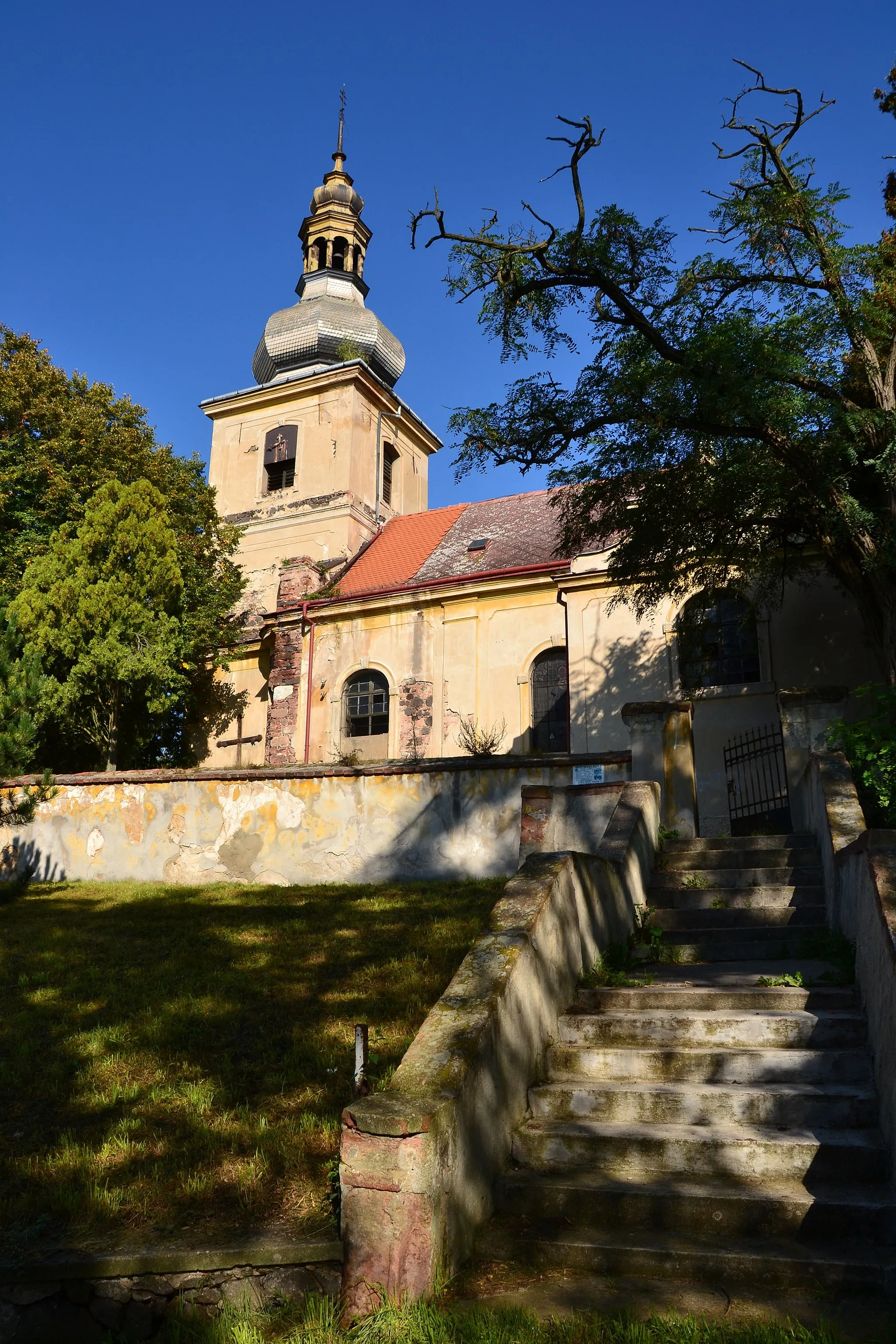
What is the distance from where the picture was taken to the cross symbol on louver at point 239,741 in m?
23.0

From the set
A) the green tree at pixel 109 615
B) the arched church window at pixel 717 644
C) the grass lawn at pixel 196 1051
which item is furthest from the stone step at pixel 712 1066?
the green tree at pixel 109 615

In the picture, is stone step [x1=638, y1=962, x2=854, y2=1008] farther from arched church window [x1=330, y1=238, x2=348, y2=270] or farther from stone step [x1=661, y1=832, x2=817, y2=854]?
arched church window [x1=330, y1=238, x2=348, y2=270]

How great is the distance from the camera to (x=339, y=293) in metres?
32.0

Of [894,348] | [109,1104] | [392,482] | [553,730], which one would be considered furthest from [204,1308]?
[392,482]

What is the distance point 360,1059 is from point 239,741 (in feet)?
64.2

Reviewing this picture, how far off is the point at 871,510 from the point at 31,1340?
11025 millimetres

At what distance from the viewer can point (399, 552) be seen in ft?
77.6

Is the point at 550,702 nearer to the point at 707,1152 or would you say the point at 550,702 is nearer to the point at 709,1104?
the point at 709,1104

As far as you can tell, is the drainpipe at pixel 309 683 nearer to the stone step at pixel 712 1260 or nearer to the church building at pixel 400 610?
the church building at pixel 400 610

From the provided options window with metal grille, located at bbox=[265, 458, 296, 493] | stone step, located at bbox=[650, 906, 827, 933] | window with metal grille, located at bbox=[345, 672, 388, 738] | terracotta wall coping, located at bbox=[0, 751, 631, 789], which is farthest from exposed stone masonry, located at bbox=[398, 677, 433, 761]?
stone step, located at bbox=[650, 906, 827, 933]

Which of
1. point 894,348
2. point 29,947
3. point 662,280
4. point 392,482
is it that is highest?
point 392,482

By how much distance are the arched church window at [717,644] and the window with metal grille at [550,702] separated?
307cm

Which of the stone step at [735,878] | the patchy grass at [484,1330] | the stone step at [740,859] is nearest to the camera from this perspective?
the patchy grass at [484,1330]

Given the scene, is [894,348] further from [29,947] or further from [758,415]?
[29,947]
